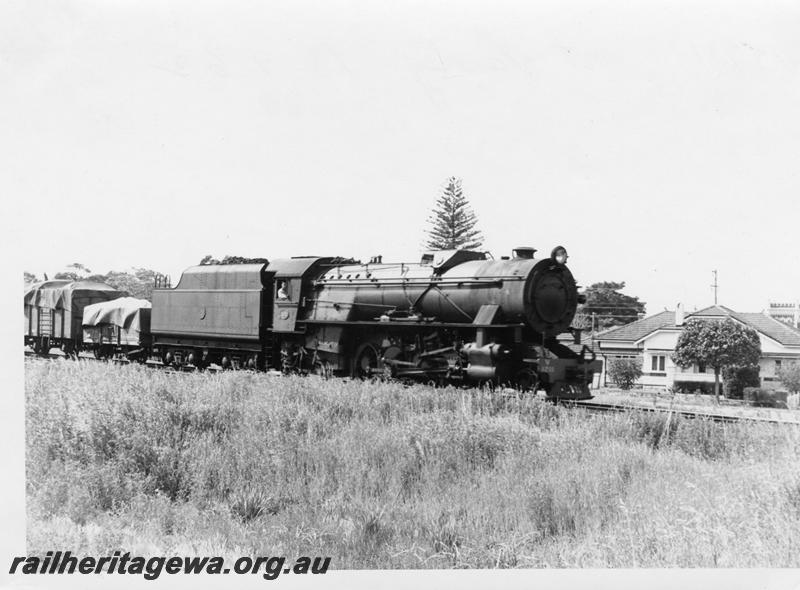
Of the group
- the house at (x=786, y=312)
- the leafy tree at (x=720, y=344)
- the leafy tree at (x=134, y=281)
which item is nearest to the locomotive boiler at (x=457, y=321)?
the leafy tree at (x=720, y=344)

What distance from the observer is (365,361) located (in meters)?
16.5

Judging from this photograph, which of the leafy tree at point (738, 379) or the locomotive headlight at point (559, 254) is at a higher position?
the locomotive headlight at point (559, 254)

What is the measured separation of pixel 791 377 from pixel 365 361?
845cm

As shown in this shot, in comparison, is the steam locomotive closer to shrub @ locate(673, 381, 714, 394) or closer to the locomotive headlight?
the locomotive headlight

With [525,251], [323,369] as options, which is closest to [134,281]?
[323,369]

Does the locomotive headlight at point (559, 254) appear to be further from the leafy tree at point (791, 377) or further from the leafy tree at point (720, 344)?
the leafy tree at point (791, 377)

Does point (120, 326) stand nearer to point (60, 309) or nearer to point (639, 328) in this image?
point (60, 309)

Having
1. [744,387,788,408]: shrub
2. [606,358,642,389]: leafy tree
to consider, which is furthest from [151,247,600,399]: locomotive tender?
[606,358,642,389]: leafy tree

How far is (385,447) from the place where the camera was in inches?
376

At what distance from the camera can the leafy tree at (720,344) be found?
12.8m

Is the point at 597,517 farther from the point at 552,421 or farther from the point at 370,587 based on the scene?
the point at 552,421

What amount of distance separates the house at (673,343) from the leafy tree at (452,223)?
3874 mm

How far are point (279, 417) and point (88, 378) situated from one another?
5.45 m

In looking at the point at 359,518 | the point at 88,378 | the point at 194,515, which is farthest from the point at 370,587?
the point at 88,378
